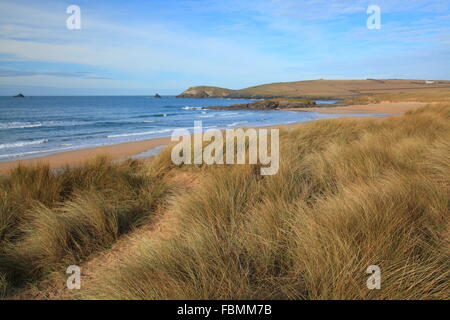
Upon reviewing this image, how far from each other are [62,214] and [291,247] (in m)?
2.81

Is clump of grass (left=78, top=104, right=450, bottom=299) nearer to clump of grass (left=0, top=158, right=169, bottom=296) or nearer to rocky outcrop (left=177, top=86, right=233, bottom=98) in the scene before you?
clump of grass (left=0, top=158, right=169, bottom=296)

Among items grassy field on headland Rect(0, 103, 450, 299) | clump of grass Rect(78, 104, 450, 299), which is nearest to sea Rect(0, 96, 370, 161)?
grassy field on headland Rect(0, 103, 450, 299)

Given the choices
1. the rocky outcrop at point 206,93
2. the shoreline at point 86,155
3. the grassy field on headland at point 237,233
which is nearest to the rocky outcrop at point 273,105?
the shoreline at point 86,155

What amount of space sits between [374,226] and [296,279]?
0.90 meters

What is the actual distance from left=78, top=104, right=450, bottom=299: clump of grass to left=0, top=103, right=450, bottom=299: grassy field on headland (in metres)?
Answer: 0.01

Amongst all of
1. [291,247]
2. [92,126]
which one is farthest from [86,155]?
[92,126]

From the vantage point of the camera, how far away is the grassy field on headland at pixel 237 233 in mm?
2078

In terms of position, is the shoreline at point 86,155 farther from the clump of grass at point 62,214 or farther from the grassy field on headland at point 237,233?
the grassy field on headland at point 237,233

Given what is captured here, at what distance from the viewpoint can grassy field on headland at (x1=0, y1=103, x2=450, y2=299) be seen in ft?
6.82

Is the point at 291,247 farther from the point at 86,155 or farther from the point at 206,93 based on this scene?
the point at 206,93

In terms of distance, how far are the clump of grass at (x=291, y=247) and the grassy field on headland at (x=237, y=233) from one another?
0.04 ft

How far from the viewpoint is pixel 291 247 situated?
252 centimetres

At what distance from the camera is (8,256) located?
297 cm
